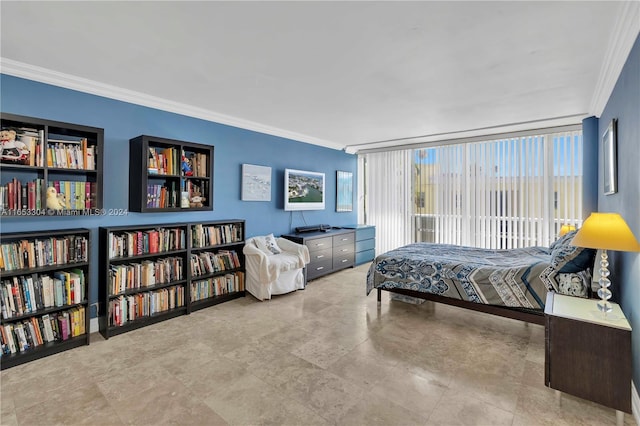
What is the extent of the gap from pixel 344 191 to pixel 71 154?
4.77 m

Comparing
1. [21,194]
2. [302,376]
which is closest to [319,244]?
[302,376]

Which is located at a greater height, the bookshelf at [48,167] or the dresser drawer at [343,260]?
the bookshelf at [48,167]

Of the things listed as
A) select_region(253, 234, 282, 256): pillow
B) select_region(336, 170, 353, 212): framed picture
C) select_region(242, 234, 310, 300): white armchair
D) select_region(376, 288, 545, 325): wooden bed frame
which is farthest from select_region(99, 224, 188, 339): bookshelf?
select_region(336, 170, 353, 212): framed picture

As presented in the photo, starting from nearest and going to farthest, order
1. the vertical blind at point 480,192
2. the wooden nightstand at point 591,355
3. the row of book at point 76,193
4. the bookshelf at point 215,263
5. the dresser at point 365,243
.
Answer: the wooden nightstand at point 591,355, the row of book at point 76,193, the bookshelf at point 215,263, the vertical blind at point 480,192, the dresser at point 365,243

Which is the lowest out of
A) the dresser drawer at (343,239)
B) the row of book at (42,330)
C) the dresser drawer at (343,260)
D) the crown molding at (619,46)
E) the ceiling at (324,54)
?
the row of book at (42,330)

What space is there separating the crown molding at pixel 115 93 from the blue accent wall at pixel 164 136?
0.05 metres

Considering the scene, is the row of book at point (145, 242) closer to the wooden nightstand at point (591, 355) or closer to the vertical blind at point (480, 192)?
the wooden nightstand at point (591, 355)

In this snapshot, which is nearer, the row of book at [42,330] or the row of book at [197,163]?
the row of book at [42,330]

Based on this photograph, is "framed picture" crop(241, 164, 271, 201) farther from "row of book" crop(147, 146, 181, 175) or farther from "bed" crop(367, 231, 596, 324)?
"bed" crop(367, 231, 596, 324)

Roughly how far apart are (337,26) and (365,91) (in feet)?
4.20

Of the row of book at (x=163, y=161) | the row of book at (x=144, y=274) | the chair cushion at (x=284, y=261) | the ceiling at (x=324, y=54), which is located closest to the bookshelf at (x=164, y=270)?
the row of book at (x=144, y=274)

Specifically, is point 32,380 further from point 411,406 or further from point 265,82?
point 265,82

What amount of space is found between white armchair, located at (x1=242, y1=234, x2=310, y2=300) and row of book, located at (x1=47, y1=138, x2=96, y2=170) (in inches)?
77.9

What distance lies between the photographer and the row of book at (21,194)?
100 inches
